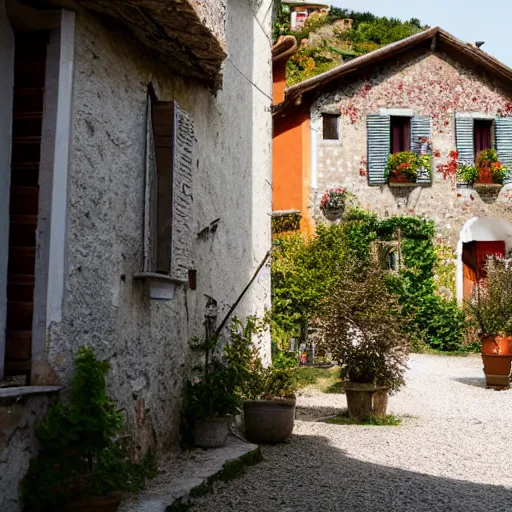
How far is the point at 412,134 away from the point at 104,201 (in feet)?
45.9

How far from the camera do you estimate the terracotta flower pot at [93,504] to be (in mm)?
3408

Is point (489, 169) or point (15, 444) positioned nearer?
point (15, 444)

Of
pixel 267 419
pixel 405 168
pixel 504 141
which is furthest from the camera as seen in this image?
pixel 504 141

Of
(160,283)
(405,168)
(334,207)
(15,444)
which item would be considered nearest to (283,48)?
(334,207)

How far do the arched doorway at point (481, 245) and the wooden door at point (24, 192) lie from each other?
14.7 m

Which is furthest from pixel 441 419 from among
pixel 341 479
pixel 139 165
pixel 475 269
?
pixel 475 269

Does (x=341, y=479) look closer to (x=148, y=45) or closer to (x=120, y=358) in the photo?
(x=120, y=358)

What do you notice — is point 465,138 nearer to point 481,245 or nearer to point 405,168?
point 405,168

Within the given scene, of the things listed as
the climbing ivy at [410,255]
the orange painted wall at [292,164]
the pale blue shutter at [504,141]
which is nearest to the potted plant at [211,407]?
the climbing ivy at [410,255]

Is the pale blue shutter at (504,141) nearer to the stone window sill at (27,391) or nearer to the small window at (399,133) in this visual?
the small window at (399,133)

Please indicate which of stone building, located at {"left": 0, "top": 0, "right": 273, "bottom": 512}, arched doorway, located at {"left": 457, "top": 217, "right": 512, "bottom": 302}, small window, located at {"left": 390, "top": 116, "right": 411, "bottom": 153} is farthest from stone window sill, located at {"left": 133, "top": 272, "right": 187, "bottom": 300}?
arched doorway, located at {"left": 457, "top": 217, "right": 512, "bottom": 302}

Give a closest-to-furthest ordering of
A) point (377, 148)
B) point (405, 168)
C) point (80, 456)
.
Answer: point (80, 456) → point (405, 168) → point (377, 148)

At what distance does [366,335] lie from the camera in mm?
8078

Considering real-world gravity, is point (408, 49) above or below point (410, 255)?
above
